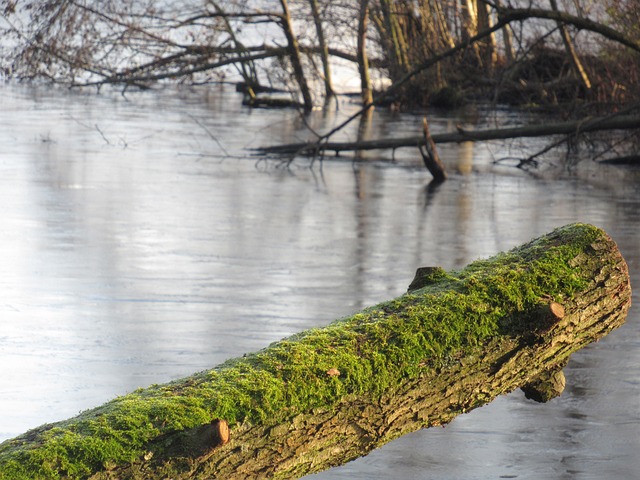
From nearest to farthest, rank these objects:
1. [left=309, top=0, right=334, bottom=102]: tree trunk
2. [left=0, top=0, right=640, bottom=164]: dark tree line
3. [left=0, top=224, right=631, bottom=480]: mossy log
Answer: [left=0, top=224, right=631, bottom=480]: mossy log
[left=0, top=0, right=640, bottom=164]: dark tree line
[left=309, top=0, right=334, bottom=102]: tree trunk

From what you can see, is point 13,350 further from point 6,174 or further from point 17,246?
point 6,174

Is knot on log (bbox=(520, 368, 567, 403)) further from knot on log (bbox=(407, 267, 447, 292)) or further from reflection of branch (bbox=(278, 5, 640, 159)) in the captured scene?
reflection of branch (bbox=(278, 5, 640, 159))

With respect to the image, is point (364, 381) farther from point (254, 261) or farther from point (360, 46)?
point (360, 46)

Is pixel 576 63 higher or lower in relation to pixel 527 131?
higher

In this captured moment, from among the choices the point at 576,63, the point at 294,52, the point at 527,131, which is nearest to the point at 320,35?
the point at 294,52

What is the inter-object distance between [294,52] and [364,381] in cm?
2725

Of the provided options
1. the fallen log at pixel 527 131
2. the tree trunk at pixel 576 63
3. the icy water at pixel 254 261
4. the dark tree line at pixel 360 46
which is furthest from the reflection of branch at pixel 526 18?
the tree trunk at pixel 576 63

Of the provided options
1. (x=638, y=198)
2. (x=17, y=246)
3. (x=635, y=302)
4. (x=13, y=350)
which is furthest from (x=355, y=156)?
(x=13, y=350)

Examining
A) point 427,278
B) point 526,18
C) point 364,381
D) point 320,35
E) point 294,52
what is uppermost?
point 320,35

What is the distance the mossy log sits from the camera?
3.31 metres

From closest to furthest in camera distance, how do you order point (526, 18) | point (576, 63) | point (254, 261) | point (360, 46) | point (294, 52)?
point (254, 261) < point (526, 18) < point (576, 63) < point (294, 52) < point (360, 46)

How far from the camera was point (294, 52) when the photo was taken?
30.5 meters

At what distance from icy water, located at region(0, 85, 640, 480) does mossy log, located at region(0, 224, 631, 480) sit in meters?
1.35

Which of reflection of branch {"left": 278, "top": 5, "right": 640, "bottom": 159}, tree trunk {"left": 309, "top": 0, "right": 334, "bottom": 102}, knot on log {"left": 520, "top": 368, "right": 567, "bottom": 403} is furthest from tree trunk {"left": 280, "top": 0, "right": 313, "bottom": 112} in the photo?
knot on log {"left": 520, "top": 368, "right": 567, "bottom": 403}
